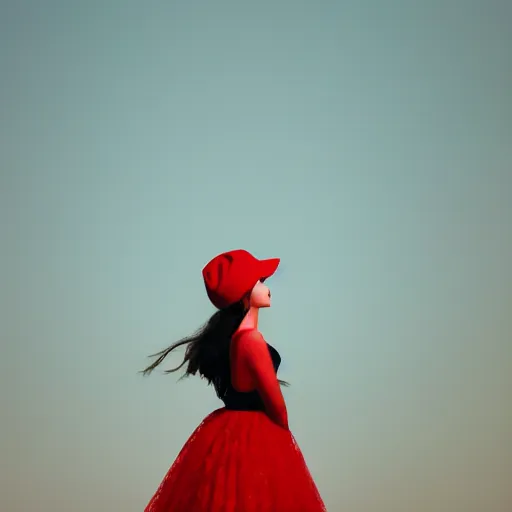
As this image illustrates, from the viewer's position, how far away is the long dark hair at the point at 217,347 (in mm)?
1900

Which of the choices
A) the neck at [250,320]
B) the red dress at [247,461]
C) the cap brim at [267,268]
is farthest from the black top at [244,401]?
the cap brim at [267,268]

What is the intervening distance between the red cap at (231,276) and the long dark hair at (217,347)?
0.10ft

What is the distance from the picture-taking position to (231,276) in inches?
74.2

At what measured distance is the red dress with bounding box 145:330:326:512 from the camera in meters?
1.73

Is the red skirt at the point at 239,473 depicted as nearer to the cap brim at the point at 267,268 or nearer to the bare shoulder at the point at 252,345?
the bare shoulder at the point at 252,345

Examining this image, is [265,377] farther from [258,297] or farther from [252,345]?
[258,297]

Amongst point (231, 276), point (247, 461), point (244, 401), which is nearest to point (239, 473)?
point (247, 461)

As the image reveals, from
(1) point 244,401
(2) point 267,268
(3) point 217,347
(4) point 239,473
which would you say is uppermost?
(2) point 267,268

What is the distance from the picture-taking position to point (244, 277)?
1.89 meters

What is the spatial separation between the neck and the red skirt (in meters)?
0.18

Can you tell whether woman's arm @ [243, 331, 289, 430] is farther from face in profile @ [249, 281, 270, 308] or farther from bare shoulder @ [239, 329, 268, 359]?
face in profile @ [249, 281, 270, 308]

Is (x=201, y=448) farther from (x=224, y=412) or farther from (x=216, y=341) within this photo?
(x=216, y=341)

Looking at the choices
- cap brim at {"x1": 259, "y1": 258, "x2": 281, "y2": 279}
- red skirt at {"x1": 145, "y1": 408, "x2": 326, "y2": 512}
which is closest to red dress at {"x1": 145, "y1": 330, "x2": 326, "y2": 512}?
red skirt at {"x1": 145, "y1": 408, "x2": 326, "y2": 512}

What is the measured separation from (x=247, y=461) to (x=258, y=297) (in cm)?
35
